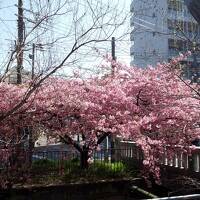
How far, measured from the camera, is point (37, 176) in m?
12.4

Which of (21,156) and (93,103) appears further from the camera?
(93,103)

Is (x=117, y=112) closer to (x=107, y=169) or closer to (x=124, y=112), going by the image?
(x=124, y=112)

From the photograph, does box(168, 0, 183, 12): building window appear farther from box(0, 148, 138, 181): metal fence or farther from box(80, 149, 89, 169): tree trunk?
box(80, 149, 89, 169): tree trunk

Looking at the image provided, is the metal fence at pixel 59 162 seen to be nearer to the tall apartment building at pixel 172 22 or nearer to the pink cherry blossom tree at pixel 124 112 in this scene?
the pink cherry blossom tree at pixel 124 112

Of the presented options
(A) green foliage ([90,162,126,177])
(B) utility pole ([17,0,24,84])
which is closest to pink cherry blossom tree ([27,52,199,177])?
(A) green foliage ([90,162,126,177])

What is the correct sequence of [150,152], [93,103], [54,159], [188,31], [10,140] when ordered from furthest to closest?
[54,159] → [93,103] → [150,152] → [10,140] → [188,31]

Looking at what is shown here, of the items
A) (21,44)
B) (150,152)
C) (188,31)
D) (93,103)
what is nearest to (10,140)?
(93,103)

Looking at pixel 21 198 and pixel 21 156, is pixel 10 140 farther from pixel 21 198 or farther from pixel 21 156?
pixel 21 198

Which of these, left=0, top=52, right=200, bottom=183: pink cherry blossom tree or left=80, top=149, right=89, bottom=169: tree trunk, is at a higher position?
left=0, top=52, right=200, bottom=183: pink cherry blossom tree

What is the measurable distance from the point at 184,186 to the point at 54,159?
4655 millimetres

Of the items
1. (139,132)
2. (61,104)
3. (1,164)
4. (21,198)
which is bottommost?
(21,198)

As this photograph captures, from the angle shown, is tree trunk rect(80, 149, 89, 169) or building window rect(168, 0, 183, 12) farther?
tree trunk rect(80, 149, 89, 169)

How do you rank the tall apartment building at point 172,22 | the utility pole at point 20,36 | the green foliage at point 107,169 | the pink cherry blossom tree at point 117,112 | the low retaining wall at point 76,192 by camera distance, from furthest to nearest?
1. the green foliage at point 107,169
2. the low retaining wall at point 76,192
3. the pink cherry blossom tree at point 117,112
4. the utility pole at point 20,36
5. the tall apartment building at point 172,22

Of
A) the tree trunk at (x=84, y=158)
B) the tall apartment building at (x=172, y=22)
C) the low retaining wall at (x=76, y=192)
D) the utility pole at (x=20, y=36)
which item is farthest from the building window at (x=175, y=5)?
the tree trunk at (x=84, y=158)
